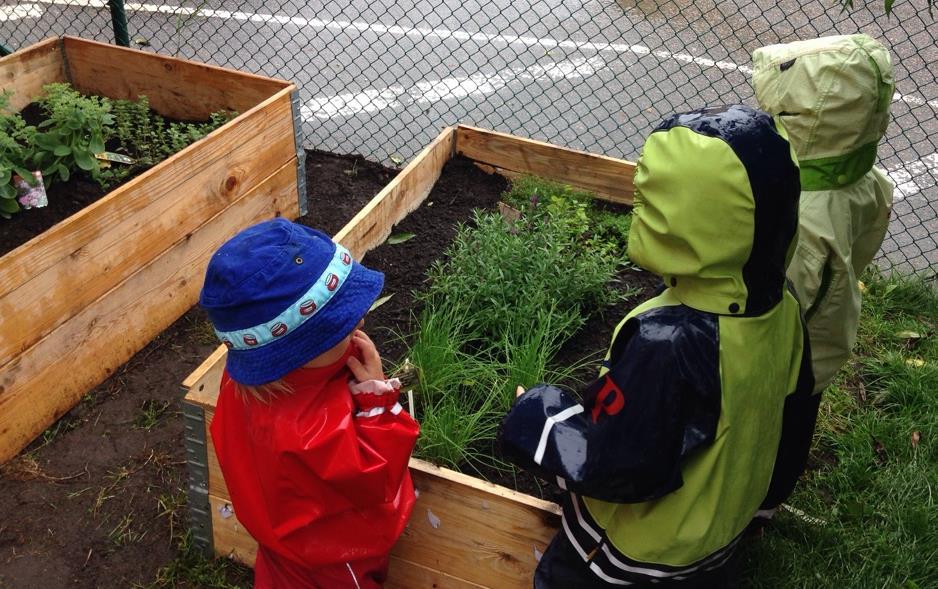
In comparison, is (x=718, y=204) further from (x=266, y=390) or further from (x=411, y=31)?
(x=411, y=31)

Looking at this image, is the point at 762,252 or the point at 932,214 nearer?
the point at 762,252

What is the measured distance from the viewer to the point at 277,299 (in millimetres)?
1668

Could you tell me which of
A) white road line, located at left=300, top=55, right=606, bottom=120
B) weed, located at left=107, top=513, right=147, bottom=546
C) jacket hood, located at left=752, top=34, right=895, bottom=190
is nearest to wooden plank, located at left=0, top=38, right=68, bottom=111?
white road line, located at left=300, top=55, right=606, bottom=120

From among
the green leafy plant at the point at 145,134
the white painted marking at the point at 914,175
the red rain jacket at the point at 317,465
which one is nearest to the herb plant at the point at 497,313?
the red rain jacket at the point at 317,465

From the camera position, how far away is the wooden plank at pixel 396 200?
3303 mm

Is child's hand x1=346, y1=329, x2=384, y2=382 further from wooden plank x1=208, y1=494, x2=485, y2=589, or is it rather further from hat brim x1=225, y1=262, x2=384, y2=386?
wooden plank x1=208, y1=494, x2=485, y2=589

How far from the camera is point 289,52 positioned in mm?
7070

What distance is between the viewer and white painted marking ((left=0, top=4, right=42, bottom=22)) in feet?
23.6

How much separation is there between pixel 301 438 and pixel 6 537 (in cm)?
167

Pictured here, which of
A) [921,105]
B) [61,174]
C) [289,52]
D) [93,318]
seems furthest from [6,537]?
[921,105]

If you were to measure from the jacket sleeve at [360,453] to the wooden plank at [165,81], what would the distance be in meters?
2.48

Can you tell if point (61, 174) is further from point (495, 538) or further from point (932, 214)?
point (932, 214)

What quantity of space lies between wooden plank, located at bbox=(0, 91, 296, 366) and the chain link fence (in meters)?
1.77

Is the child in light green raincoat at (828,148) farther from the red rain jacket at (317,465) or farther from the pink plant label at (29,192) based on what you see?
the pink plant label at (29,192)
